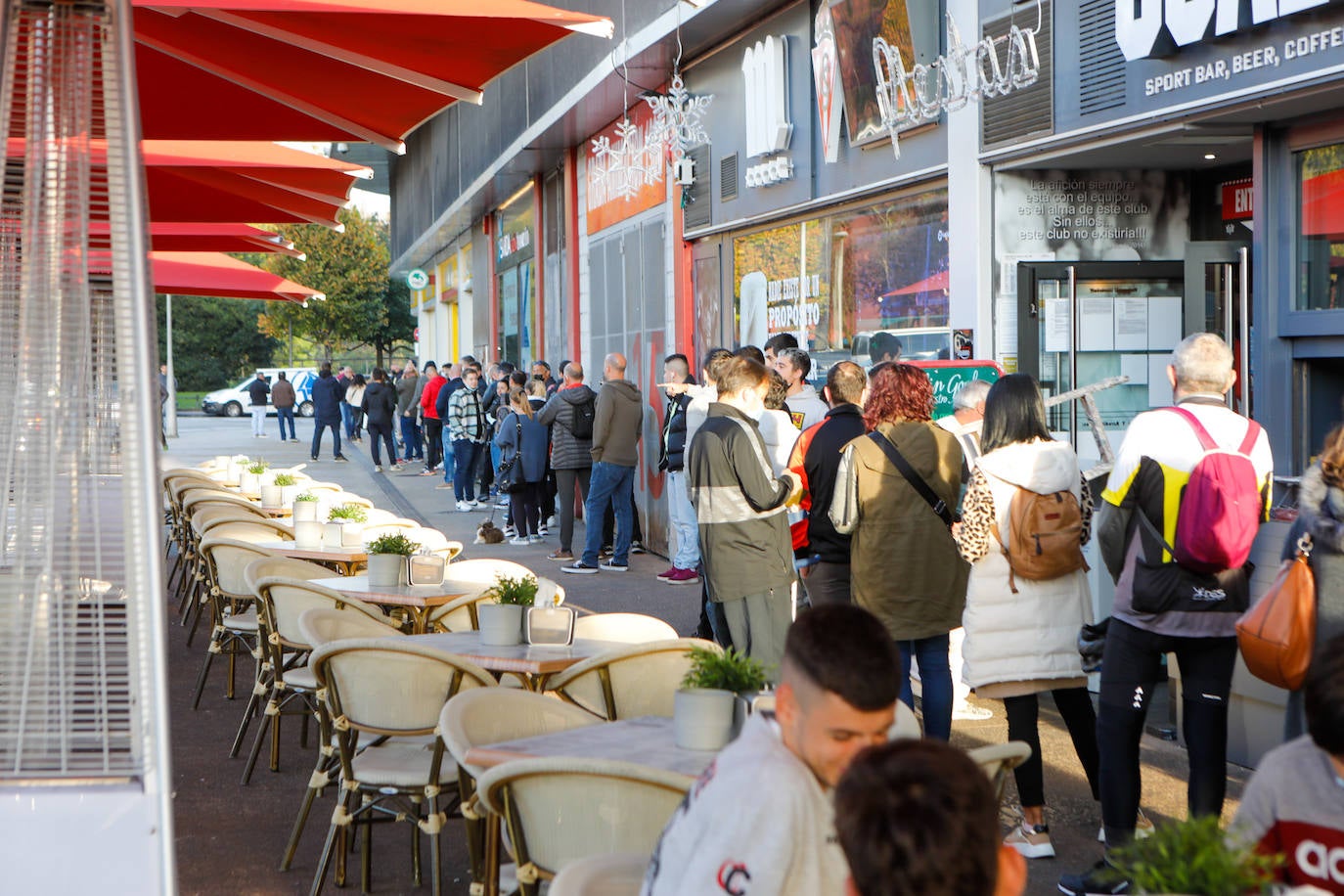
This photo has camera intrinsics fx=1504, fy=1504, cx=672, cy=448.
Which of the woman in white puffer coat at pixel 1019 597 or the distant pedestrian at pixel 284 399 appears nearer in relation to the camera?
the woman in white puffer coat at pixel 1019 597

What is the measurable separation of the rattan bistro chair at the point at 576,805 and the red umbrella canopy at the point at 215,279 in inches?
363

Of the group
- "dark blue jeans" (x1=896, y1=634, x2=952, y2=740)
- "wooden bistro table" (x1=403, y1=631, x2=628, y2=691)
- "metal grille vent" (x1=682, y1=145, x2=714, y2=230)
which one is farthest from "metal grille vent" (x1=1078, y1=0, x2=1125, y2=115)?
"metal grille vent" (x1=682, y1=145, x2=714, y2=230)

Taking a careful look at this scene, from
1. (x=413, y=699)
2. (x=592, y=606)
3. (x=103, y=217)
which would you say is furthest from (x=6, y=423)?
(x=592, y=606)

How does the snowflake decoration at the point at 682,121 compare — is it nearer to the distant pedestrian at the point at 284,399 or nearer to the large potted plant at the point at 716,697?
the large potted plant at the point at 716,697

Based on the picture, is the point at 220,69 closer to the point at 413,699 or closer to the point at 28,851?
the point at 413,699

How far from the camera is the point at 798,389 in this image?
8.84 metres

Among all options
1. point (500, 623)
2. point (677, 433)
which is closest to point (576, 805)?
point (500, 623)

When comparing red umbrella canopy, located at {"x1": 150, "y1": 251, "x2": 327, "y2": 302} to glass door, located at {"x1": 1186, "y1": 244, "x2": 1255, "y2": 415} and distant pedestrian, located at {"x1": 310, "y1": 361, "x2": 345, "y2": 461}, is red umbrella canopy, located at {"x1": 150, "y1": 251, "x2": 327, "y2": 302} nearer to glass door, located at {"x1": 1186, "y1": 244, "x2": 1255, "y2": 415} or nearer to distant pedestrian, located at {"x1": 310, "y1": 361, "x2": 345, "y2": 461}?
glass door, located at {"x1": 1186, "y1": 244, "x2": 1255, "y2": 415}

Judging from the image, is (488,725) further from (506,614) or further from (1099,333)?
(1099,333)

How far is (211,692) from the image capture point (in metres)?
8.45

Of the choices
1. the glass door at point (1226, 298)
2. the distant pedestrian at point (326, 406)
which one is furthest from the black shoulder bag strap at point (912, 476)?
the distant pedestrian at point (326, 406)

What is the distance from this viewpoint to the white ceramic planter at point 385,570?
21.3ft

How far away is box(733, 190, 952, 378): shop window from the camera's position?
9297 millimetres

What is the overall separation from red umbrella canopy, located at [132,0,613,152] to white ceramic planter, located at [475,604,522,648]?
1.84 metres
